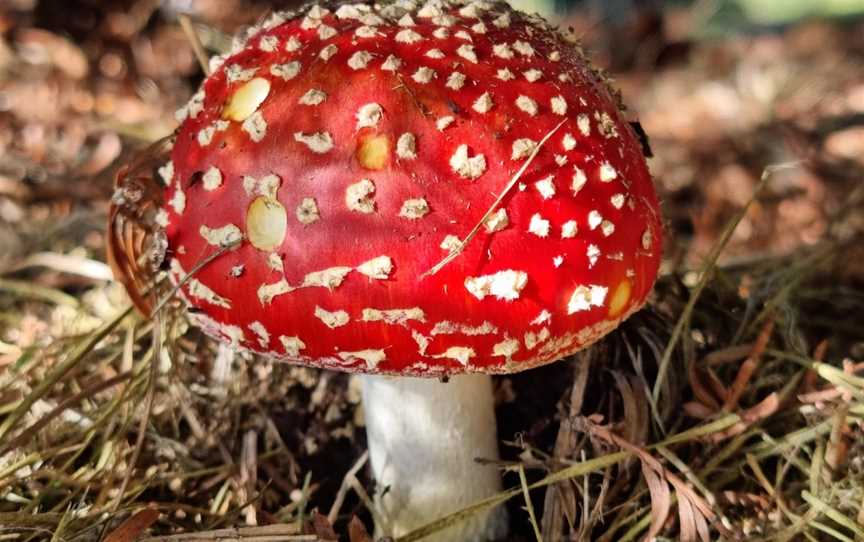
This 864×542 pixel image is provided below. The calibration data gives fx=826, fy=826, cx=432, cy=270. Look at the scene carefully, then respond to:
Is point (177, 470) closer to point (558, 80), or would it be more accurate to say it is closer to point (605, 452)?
point (605, 452)

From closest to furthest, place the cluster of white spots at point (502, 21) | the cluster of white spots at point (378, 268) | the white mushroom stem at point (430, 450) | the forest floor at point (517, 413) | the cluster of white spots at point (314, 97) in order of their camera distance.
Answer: the cluster of white spots at point (378, 268) → the cluster of white spots at point (314, 97) → the cluster of white spots at point (502, 21) → the forest floor at point (517, 413) → the white mushroom stem at point (430, 450)

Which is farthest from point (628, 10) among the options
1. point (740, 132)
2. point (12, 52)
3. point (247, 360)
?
point (247, 360)

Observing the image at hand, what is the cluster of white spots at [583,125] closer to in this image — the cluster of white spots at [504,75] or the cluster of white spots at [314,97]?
the cluster of white spots at [504,75]

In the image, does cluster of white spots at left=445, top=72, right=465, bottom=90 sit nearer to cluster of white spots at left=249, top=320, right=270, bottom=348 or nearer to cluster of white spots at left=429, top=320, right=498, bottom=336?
cluster of white spots at left=429, top=320, right=498, bottom=336

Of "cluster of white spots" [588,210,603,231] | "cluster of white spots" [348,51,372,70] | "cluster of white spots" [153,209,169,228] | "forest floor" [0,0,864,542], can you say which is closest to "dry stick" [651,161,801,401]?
"forest floor" [0,0,864,542]

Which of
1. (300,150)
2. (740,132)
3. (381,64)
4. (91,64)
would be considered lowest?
(740,132)

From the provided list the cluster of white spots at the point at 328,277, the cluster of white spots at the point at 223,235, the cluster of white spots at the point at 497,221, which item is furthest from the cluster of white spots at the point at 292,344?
the cluster of white spots at the point at 497,221

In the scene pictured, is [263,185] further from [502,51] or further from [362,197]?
[502,51]
